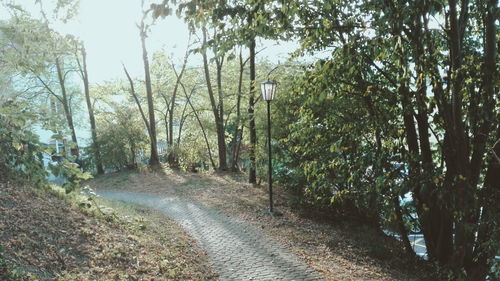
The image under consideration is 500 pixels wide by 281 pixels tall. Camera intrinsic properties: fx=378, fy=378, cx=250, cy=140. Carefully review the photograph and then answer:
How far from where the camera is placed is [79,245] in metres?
5.69

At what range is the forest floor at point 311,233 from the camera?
7.52 metres

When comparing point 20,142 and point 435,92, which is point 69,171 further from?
point 435,92

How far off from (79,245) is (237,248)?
10.3ft

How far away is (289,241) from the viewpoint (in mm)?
8547

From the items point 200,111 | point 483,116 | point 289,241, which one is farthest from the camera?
point 200,111

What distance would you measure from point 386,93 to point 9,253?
5756 mm

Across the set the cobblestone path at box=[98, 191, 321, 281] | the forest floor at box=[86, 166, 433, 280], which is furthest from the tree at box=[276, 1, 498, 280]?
the cobblestone path at box=[98, 191, 321, 281]

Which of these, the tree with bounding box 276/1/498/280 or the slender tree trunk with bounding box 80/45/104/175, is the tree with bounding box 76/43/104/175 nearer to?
the slender tree trunk with bounding box 80/45/104/175

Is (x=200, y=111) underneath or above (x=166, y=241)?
above

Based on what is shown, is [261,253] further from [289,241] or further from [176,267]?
[176,267]

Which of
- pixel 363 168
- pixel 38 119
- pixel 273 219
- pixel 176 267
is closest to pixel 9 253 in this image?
pixel 38 119

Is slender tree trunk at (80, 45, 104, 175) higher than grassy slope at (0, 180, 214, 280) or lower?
higher

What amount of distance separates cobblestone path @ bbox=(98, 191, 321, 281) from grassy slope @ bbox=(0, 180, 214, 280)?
425 mm

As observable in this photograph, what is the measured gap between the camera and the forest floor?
7515mm
